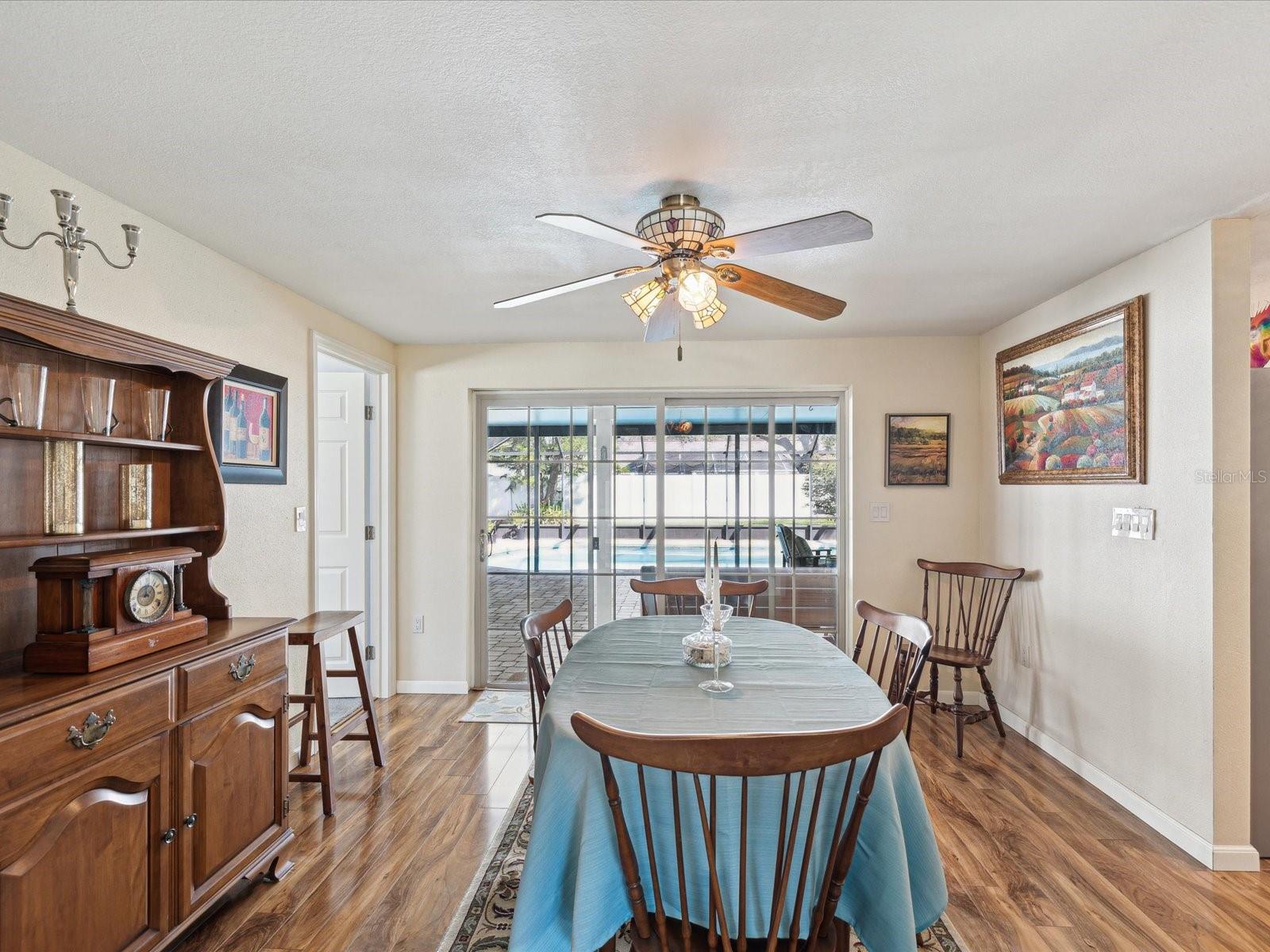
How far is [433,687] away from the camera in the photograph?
14.5 ft

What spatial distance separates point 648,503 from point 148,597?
9.76ft

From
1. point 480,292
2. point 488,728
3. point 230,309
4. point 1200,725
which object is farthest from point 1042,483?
point 230,309

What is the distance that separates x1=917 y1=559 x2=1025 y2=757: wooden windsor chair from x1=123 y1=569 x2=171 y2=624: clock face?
319cm

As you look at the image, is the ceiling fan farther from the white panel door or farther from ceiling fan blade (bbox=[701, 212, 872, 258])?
the white panel door

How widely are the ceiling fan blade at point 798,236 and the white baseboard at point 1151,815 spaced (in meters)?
2.52

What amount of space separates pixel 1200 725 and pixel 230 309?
4.12 metres

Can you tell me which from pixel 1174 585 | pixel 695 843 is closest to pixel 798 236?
pixel 695 843

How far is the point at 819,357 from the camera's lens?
432cm

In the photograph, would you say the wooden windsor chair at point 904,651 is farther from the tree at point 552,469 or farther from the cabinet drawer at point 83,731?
the tree at point 552,469

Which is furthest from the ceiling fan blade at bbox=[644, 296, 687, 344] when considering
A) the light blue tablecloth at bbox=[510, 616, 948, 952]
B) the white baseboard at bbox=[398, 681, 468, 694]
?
the white baseboard at bbox=[398, 681, 468, 694]

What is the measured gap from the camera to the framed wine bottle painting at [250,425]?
2.78m

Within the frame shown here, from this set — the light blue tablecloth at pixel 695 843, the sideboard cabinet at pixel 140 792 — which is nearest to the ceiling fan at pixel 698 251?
the light blue tablecloth at pixel 695 843

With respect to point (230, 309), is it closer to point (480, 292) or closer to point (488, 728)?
point (480, 292)

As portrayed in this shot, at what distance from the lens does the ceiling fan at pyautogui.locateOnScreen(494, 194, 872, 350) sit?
1.79 m
